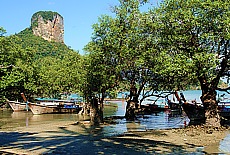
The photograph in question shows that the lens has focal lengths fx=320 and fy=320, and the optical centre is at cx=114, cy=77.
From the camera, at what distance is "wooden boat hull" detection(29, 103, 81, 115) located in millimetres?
38438

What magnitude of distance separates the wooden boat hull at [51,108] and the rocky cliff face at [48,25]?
113 metres

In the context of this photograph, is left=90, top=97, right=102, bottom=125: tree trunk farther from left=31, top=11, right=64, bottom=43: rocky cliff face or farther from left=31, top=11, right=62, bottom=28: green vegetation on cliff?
left=31, top=11, right=62, bottom=28: green vegetation on cliff

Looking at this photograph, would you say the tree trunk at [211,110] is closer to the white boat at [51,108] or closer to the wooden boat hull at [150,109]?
the wooden boat hull at [150,109]

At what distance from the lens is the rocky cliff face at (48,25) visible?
155 meters

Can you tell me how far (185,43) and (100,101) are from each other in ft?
32.0

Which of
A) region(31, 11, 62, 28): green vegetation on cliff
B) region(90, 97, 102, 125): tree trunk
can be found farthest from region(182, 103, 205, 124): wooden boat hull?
region(31, 11, 62, 28): green vegetation on cliff

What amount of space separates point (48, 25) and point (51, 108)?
13285 centimetres

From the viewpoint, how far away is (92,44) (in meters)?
22.6

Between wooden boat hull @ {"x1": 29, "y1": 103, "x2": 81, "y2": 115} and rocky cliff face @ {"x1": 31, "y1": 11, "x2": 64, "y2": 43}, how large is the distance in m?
113

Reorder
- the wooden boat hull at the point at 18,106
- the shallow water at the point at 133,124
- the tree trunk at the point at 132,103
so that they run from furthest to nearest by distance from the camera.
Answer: the wooden boat hull at the point at 18,106 → the tree trunk at the point at 132,103 → the shallow water at the point at 133,124

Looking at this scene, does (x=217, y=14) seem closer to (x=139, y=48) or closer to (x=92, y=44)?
(x=139, y=48)

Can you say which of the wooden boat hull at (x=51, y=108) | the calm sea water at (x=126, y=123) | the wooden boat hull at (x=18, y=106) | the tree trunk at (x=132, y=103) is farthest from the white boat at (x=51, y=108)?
the tree trunk at (x=132, y=103)

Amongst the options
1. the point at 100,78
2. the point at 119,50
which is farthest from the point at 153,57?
the point at 100,78

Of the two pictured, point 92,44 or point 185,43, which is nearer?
point 185,43
